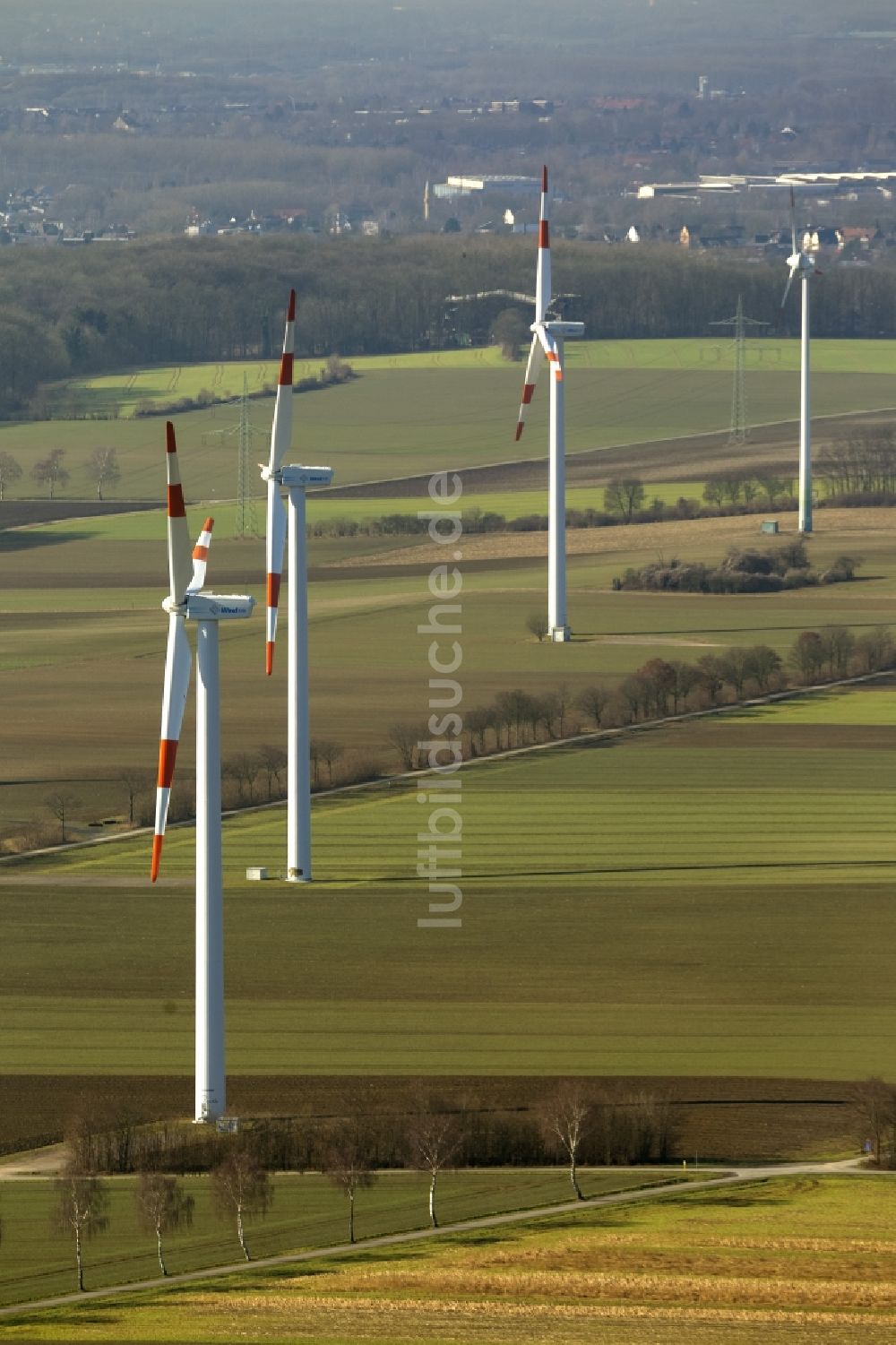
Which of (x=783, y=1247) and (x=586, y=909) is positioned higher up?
(x=586, y=909)

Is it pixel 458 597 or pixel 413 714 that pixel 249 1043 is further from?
pixel 458 597

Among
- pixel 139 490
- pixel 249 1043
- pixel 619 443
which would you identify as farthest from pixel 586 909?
pixel 619 443

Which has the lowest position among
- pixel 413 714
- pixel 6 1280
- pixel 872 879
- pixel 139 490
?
pixel 6 1280

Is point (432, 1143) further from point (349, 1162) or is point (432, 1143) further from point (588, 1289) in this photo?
point (588, 1289)

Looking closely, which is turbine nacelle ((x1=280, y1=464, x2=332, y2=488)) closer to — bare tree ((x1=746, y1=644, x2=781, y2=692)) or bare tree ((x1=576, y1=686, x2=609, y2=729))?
bare tree ((x1=576, y1=686, x2=609, y2=729))

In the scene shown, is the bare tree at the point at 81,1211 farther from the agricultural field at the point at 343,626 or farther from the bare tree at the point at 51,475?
the bare tree at the point at 51,475
